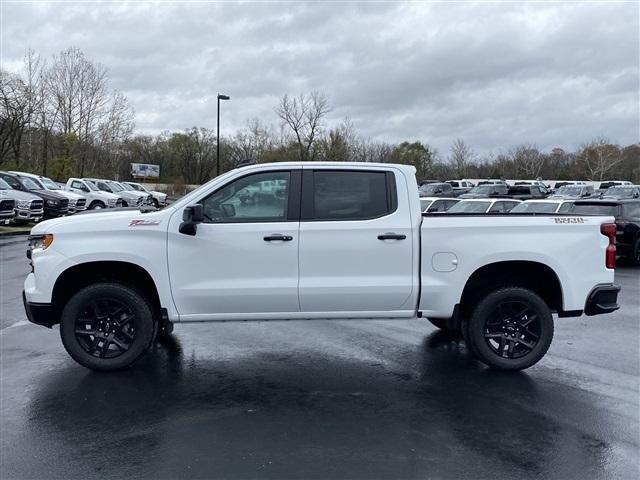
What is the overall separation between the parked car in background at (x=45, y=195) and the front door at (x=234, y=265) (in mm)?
20826

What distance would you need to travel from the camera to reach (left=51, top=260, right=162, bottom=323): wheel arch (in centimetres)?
539

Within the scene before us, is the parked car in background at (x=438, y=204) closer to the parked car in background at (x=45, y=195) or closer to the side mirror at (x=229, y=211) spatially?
the parked car in background at (x=45, y=195)

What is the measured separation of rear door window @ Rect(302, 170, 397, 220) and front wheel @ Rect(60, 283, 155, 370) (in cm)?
185

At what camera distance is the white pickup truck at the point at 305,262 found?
5297mm

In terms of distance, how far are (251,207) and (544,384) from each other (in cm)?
322

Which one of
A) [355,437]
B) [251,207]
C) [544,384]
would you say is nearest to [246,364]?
[251,207]

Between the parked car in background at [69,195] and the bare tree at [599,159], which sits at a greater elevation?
the bare tree at [599,159]

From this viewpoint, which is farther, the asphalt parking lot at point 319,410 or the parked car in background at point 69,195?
the parked car in background at point 69,195

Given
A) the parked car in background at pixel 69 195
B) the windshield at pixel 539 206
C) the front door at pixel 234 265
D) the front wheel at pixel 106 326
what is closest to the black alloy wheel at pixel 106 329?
the front wheel at pixel 106 326

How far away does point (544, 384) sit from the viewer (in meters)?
5.31

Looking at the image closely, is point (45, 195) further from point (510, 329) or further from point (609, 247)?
point (609, 247)

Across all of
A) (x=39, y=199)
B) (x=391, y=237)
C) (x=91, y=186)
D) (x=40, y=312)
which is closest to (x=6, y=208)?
(x=39, y=199)

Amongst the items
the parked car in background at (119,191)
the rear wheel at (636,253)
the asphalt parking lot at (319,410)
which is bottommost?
the asphalt parking lot at (319,410)

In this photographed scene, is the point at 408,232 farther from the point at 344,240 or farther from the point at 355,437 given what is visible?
the point at 355,437
